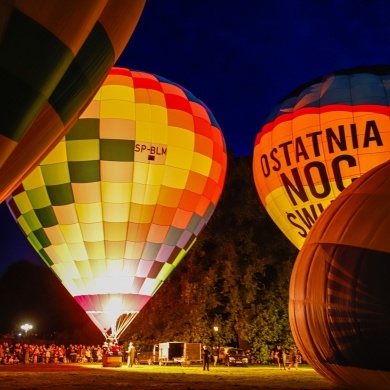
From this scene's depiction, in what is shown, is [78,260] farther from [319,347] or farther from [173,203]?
[319,347]

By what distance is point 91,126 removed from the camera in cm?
1348

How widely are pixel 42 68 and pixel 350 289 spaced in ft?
10.9

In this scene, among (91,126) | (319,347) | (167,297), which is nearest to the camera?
(319,347)

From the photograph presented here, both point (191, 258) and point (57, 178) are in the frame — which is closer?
point (57, 178)

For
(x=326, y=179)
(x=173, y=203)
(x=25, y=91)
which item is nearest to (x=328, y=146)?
(x=326, y=179)

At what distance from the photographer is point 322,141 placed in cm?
1278

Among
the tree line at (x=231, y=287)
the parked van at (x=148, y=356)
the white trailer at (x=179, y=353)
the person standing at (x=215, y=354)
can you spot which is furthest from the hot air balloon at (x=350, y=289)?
the tree line at (x=231, y=287)

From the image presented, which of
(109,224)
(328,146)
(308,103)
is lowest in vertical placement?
(109,224)

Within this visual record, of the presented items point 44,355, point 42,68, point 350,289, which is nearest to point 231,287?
point 44,355

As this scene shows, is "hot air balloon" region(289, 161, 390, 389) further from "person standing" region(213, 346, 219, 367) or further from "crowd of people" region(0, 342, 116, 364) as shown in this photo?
"crowd of people" region(0, 342, 116, 364)

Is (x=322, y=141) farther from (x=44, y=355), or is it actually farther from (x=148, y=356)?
(x=44, y=355)

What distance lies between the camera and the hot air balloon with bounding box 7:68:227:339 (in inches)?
527

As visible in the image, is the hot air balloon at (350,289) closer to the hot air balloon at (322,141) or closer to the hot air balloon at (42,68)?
the hot air balloon at (42,68)

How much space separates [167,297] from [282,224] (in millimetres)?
8648
